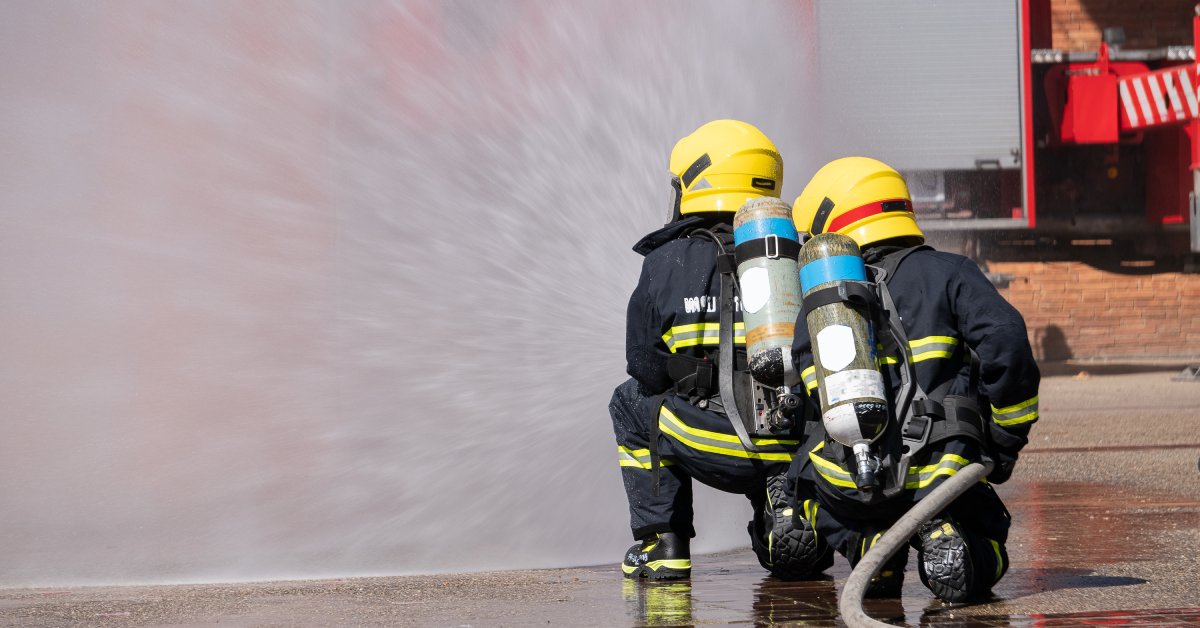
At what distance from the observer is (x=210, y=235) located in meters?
4.75

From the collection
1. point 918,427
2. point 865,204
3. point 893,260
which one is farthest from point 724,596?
→ point 865,204

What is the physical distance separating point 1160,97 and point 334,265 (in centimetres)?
874

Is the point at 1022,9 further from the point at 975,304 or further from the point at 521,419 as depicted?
the point at 975,304

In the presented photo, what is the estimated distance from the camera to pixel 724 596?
Result: 3.35 meters

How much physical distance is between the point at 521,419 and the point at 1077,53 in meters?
8.77

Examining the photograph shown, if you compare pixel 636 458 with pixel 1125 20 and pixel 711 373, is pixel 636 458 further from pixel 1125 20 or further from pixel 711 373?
pixel 1125 20

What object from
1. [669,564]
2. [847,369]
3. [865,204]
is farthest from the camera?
[669,564]

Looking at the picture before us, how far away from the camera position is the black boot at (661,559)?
3.66 meters

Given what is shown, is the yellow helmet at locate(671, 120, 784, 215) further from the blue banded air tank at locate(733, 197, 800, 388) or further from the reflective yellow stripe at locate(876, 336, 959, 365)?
the reflective yellow stripe at locate(876, 336, 959, 365)

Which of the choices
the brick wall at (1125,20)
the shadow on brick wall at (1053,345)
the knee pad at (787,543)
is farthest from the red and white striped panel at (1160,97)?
the knee pad at (787,543)

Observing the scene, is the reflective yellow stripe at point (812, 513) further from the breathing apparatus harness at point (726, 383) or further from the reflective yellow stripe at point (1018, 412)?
the reflective yellow stripe at point (1018, 412)

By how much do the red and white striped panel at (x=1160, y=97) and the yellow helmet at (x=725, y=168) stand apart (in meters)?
8.72

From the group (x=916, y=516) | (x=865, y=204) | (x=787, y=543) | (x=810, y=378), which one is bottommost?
(x=787, y=543)

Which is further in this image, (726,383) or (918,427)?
(726,383)
